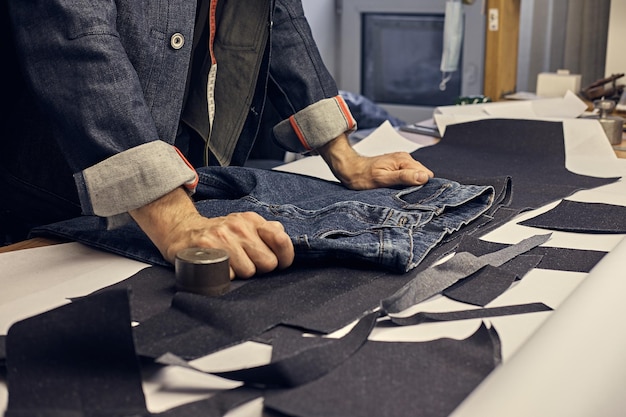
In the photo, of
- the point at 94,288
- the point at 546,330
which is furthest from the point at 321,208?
the point at 546,330

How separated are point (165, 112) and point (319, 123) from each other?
13.3 inches

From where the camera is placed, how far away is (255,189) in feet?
3.84

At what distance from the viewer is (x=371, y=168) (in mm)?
1367

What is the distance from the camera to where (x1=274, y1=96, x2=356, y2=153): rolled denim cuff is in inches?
57.1

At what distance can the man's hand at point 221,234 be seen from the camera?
0.93 metres

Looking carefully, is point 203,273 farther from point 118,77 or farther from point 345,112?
point 345,112

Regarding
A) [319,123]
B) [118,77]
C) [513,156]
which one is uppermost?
[118,77]

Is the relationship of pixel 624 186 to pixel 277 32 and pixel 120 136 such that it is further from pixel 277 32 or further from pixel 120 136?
pixel 120 136

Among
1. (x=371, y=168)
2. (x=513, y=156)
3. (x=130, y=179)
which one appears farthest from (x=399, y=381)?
(x=513, y=156)

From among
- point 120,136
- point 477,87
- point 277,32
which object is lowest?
point 477,87

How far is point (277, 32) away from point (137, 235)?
0.56 m

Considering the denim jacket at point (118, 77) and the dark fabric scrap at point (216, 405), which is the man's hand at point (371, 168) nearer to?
the denim jacket at point (118, 77)

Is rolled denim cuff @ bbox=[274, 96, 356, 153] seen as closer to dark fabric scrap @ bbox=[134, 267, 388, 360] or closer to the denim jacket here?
the denim jacket

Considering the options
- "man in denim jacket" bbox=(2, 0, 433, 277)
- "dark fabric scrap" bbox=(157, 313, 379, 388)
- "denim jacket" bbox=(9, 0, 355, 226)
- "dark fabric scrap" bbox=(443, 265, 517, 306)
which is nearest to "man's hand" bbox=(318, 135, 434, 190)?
"man in denim jacket" bbox=(2, 0, 433, 277)
